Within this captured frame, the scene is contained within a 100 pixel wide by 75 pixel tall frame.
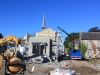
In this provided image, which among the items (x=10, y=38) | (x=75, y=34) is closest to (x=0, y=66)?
(x=10, y=38)

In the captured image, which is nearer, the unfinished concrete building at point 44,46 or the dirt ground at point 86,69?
the dirt ground at point 86,69

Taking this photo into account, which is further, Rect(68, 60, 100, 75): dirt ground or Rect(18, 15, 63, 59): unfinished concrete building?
Rect(18, 15, 63, 59): unfinished concrete building

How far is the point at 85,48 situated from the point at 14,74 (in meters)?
40.8

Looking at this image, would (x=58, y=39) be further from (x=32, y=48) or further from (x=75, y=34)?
(x=75, y=34)

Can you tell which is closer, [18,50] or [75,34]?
[18,50]

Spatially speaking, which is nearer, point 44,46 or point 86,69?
point 86,69

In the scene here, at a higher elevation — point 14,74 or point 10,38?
point 10,38

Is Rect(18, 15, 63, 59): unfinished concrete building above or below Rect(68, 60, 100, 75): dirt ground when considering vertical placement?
above

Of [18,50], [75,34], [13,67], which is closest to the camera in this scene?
[13,67]

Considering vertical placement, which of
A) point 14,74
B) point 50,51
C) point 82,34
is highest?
point 82,34

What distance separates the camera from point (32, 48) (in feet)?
109

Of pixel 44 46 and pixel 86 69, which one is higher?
pixel 44 46

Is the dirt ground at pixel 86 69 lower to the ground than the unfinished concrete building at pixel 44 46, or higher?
lower

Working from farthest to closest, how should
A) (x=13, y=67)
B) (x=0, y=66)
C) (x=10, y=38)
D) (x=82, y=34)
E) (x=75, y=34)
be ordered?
(x=75, y=34), (x=82, y=34), (x=10, y=38), (x=13, y=67), (x=0, y=66)
